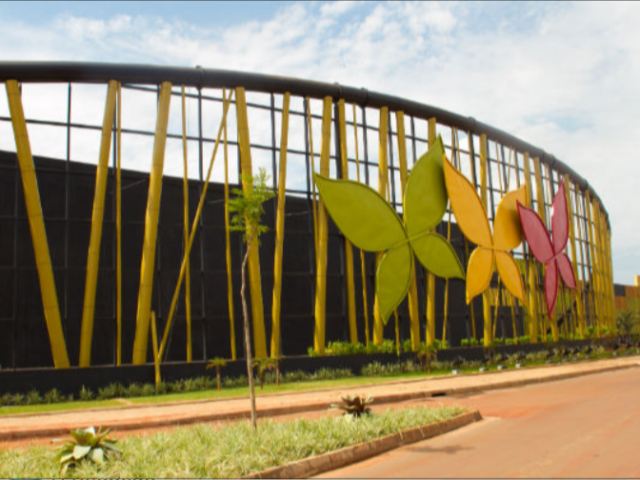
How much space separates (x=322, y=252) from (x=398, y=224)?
3.79m

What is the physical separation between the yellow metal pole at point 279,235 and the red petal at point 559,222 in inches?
823

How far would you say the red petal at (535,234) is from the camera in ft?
126

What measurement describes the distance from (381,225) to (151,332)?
11270 mm

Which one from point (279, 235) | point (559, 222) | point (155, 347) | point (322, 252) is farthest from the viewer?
point (559, 222)

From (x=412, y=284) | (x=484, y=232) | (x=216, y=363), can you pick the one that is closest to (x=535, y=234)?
(x=484, y=232)

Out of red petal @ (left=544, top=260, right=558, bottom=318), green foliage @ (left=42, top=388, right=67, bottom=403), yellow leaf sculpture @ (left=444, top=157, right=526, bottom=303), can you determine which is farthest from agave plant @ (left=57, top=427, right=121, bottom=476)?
red petal @ (left=544, top=260, right=558, bottom=318)

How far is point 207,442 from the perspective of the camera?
33.1 ft

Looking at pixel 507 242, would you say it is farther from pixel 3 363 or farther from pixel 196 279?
pixel 3 363

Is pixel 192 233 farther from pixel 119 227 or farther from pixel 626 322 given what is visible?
pixel 626 322

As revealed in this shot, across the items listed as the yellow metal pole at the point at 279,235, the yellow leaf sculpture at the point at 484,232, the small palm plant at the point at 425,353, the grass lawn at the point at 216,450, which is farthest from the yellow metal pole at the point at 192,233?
the grass lawn at the point at 216,450

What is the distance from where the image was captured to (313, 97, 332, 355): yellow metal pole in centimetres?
3067

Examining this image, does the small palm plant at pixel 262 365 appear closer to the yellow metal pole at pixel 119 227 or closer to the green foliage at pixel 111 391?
the green foliage at pixel 111 391

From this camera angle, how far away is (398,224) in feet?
102

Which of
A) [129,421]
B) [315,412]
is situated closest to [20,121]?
[129,421]
